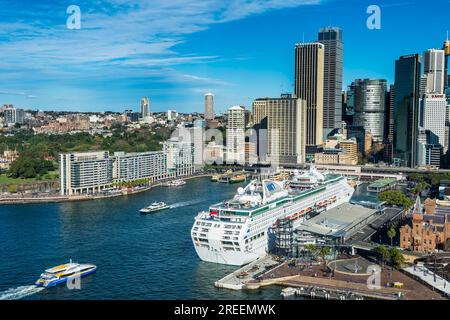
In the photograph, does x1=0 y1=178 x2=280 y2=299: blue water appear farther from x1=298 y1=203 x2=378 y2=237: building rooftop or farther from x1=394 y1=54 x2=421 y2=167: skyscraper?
x1=394 y1=54 x2=421 y2=167: skyscraper

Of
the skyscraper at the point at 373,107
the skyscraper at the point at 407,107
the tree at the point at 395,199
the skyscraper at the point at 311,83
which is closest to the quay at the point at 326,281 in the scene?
the tree at the point at 395,199

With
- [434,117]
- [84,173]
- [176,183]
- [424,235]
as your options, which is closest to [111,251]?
[424,235]

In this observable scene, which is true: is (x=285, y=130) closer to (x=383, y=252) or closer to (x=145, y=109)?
(x=383, y=252)

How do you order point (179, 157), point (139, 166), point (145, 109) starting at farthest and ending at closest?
point (145, 109)
point (179, 157)
point (139, 166)

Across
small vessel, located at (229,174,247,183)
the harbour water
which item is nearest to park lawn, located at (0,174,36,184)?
the harbour water

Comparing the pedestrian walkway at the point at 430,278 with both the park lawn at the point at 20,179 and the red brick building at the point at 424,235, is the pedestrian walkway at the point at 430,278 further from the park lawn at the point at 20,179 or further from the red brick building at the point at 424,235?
the park lawn at the point at 20,179

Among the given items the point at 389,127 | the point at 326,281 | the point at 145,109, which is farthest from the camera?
the point at 145,109
